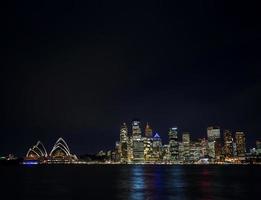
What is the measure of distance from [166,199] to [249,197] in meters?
10.6

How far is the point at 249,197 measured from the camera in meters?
50.3

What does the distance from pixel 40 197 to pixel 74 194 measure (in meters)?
4.65

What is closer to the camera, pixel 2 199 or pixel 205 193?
pixel 2 199

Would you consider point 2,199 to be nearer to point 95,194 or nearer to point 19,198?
point 19,198

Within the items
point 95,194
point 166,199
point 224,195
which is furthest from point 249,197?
point 95,194

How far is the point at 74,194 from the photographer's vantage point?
54188 millimetres

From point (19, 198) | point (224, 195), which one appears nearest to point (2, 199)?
point (19, 198)

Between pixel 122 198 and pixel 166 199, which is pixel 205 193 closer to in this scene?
pixel 166 199

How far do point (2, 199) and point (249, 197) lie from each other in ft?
98.3

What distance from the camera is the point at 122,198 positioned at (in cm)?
4922

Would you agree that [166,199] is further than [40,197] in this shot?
No

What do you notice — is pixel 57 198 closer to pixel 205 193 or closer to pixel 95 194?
pixel 95 194

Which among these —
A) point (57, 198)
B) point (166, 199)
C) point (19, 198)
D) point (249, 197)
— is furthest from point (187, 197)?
point (19, 198)

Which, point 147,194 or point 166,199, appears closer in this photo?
point 166,199
